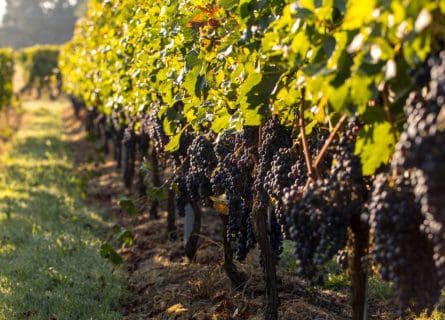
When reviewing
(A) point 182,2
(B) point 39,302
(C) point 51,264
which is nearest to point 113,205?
(C) point 51,264

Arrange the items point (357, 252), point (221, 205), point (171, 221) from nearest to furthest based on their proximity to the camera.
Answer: point (357, 252)
point (221, 205)
point (171, 221)

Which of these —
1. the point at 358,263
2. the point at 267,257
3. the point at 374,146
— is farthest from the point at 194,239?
the point at 374,146

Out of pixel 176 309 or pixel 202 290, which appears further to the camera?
pixel 202 290

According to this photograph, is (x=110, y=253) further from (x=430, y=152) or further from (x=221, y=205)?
(x=430, y=152)

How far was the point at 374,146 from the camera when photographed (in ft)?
8.93

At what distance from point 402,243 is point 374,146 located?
0.43 metres

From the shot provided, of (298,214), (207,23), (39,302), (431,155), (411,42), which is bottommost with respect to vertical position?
(39,302)

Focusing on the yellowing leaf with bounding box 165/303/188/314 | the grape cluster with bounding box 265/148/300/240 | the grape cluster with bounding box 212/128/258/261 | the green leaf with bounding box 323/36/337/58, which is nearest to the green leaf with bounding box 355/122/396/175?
the green leaf with bounding box 323/36/337/58

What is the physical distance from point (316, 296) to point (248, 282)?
0.65 m

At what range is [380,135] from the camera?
106 inches

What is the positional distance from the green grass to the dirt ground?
1.13 feet

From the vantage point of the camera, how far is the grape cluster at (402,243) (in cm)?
253

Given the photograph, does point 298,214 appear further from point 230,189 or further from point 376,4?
point 230,189

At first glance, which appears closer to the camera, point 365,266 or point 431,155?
point 431,155
